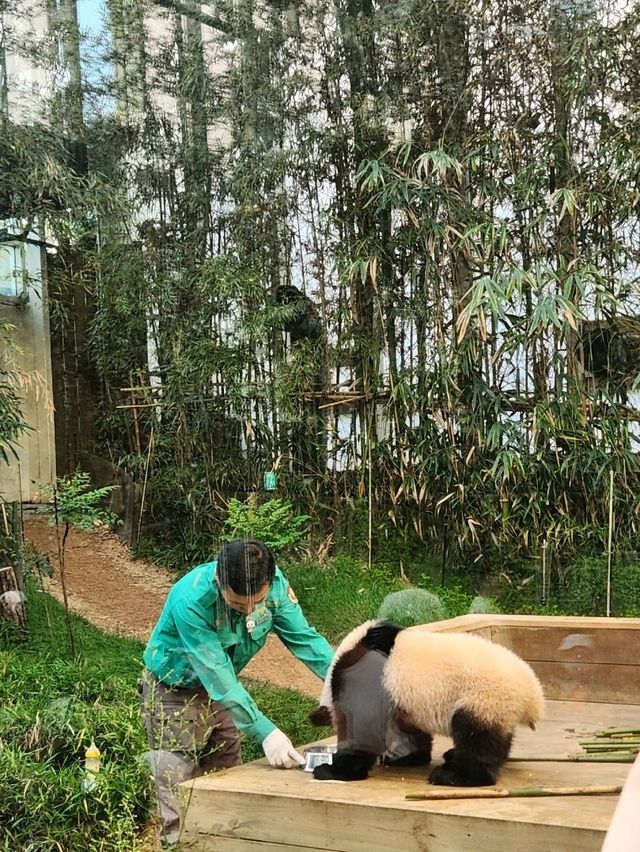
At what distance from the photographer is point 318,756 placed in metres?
1.67

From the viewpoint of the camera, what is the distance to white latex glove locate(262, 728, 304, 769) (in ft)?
5.57

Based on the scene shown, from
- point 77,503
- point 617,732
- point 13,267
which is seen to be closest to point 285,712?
point 617,732

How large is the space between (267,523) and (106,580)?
60 cm

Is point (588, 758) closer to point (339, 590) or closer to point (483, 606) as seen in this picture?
point (483, 606)

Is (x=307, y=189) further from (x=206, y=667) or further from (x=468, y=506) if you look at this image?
(x=206, y=667)

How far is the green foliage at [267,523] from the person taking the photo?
213 cm

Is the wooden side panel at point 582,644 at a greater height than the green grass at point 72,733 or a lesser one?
greater

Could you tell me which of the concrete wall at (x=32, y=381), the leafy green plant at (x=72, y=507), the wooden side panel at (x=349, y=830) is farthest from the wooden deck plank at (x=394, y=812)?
the concrete wall at (x=32, y=381)

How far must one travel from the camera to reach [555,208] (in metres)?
2.18

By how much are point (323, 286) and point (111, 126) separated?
110 cm

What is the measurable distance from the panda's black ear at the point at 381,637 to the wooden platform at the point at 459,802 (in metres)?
0.17

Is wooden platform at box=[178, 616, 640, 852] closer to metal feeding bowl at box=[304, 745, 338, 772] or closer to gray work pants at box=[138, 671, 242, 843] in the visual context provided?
metal feeding bowl at box=[304, 745, 338, 772]

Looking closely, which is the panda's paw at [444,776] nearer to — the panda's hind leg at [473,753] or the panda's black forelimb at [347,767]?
the panda's hind leg at [473,753]

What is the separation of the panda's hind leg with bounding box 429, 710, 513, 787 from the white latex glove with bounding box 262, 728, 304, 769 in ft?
1.02
